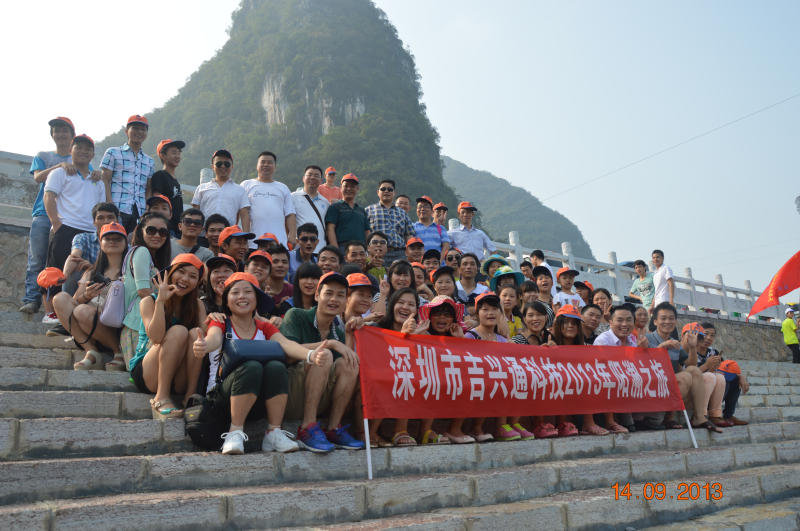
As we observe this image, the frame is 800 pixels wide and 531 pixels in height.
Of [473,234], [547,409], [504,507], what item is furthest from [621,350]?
[473,234]

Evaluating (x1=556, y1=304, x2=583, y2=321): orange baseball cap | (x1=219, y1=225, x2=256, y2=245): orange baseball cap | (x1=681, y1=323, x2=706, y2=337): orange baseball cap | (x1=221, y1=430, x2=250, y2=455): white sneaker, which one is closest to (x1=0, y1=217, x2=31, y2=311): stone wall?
(x1=219, y1=225, x2=256, y2=245): orange baseball cap

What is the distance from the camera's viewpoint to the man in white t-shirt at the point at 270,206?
648 centimetres

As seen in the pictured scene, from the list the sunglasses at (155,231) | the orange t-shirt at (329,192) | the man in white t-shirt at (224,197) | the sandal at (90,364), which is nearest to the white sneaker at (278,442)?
the sandal at (90,364)

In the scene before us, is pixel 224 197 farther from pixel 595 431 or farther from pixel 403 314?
pixel 595 431

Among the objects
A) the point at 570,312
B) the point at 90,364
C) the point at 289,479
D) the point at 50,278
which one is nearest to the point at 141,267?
the point at 90,364

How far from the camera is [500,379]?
4.43 meters

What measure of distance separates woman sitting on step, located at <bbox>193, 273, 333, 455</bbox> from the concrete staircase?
0.14m

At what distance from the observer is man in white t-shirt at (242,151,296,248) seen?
21.2 feet

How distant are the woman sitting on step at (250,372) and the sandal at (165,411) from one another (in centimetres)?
26

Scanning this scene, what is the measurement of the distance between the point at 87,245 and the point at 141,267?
141cm

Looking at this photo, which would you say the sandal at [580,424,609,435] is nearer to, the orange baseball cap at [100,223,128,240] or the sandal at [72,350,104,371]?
the sandal at [72,350,104,371]

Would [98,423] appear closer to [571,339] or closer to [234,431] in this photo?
[234,431]

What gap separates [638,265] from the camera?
11055mm

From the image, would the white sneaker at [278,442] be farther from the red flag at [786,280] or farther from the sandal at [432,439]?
the red flag at [786,280]
